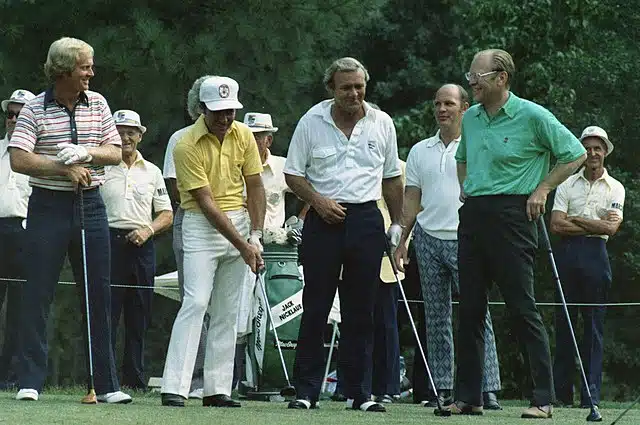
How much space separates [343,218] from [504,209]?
3.03ft

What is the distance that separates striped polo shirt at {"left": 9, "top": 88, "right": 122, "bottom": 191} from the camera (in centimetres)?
976

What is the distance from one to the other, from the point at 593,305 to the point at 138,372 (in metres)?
3.44

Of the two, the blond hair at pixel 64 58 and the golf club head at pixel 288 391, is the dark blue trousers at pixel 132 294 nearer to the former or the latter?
the golf club head at pixel 288 391

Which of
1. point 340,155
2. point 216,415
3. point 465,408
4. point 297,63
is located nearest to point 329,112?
point 340,155

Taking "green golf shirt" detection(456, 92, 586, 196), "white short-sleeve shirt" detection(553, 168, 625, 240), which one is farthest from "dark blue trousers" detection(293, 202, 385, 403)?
Result: "white short-sleeve shirt" detection(553, 168, 625, 240)

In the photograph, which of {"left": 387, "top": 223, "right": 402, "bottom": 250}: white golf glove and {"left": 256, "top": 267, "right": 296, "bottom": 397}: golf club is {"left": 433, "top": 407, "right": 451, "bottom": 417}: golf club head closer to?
{"left": 387, "top": 223, "right": 402, "bottom": 250}: white golf glove

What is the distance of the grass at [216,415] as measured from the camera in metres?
8.40

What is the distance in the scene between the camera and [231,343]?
997 centimetres

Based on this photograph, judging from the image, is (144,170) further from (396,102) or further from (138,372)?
(396,102)

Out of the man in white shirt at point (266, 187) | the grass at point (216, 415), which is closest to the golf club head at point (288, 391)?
the grass at point (216, 415)

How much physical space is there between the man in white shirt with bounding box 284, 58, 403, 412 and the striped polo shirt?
111 cm

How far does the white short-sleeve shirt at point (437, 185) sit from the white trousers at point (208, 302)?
1.54 meters

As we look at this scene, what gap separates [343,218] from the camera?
9812 mm

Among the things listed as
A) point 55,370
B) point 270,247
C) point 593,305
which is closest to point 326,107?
point 270,247
